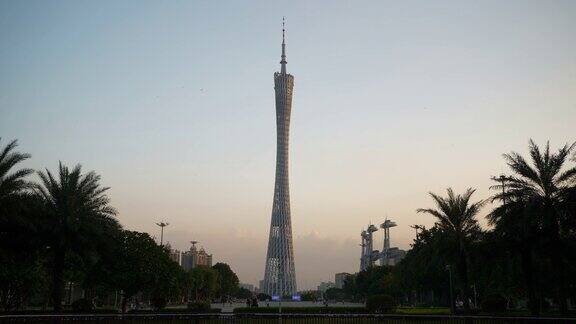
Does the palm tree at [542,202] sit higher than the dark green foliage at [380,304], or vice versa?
the palm tree at [542,202]

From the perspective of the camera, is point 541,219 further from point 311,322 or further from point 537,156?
point 311,322

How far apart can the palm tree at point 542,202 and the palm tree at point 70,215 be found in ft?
75.3

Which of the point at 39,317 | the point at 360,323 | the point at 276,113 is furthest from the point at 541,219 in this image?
the point at 276,113

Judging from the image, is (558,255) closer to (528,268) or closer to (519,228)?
(519,228)

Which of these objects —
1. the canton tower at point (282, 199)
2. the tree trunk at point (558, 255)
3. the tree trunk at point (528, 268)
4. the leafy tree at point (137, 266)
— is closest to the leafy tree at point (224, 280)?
the canton tower at point (282, 199)

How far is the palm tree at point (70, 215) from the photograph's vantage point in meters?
31.7

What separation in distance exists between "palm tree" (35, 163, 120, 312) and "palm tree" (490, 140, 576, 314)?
22946 millimetres

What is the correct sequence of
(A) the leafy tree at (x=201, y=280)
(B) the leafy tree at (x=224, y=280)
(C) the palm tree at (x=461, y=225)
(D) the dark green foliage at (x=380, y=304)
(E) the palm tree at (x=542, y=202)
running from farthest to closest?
(B) the leafy tree at (x=224, y=280) < (A) the leafy tree at (x=201, y=280) < (D) the dark green foliage at (x=380, y=304) < (C) the palm tree at (x=461, y=225) < (E) the palm tree at (x=542, y=202)

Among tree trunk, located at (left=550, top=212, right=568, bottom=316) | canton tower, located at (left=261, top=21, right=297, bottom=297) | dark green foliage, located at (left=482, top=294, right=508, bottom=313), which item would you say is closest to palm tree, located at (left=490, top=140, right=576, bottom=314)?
tree trunk, located at (left=550, top=212, right=568, bottom=316)

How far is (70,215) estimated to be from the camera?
31766mm

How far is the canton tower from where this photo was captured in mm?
99875

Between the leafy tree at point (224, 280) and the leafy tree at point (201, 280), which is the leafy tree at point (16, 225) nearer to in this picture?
the leafy tree at point (201, 280)

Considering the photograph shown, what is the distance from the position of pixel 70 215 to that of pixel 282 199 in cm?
7000

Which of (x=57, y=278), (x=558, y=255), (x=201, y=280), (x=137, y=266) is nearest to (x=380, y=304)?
(x=558, y=255)
